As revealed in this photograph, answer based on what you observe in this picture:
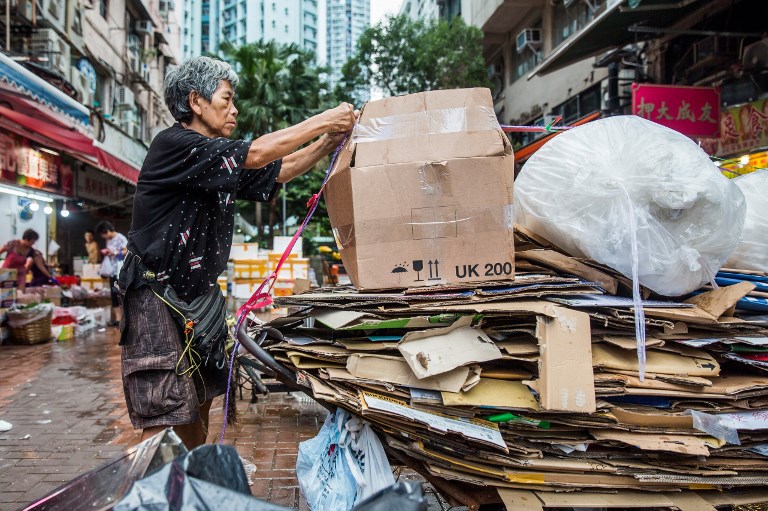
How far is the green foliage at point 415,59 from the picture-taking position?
736 inches

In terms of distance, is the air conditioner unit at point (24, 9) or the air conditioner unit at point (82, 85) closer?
the air conditioner unit at point (24, 9)

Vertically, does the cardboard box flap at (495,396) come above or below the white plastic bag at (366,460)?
above

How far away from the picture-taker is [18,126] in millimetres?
6133

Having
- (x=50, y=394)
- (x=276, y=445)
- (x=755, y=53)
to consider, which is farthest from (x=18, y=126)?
(x=755, y=53)

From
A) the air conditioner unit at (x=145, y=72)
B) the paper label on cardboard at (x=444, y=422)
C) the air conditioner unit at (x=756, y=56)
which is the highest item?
the air conditioner unit at (x=145, y=72)

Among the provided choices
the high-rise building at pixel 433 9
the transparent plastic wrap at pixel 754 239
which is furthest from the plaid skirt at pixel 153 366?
the high-rise building at pixel 433 9

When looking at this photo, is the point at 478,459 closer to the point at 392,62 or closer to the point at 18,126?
the point at 18,126

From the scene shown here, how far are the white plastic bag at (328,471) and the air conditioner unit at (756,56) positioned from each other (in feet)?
24.6

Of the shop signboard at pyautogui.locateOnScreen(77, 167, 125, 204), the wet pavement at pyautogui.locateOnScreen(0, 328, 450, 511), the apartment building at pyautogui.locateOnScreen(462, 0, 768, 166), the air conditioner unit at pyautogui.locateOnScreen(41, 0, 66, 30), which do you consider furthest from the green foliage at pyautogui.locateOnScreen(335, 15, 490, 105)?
the wet pavement at pyautogui.locateOnScreen(0, 328, 450, 511)

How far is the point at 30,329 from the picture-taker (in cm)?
729

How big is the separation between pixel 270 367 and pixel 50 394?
3.95m

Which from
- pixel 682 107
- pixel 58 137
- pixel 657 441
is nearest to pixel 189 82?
pixel 657 441

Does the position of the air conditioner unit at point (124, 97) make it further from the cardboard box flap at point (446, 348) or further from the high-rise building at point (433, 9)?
the cardboard box flap at point (446, 348)

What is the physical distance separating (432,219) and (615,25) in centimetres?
777
